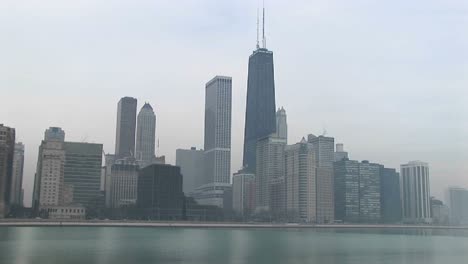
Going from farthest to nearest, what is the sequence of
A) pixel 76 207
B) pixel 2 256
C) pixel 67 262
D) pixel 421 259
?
pixel 76 207 < pixel 421 259 < pixel 2 256 < pixel 67 262

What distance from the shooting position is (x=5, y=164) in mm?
180125

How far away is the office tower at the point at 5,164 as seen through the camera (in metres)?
178

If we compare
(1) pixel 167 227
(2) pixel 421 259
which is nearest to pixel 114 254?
(2) pixel 421 259

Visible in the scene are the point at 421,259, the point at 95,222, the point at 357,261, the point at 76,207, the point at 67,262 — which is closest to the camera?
the point at 67,262

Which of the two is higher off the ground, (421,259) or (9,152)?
(9,152)

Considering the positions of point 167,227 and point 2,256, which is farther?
point 167,227

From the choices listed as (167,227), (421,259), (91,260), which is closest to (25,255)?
(91,260)

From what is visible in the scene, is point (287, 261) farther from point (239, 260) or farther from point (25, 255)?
point (25, 255)

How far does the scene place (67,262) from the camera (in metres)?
53.9

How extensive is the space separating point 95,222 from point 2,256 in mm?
125268

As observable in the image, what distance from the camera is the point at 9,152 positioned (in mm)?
188750

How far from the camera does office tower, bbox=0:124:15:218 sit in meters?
178

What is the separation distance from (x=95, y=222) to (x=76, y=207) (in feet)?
60.3

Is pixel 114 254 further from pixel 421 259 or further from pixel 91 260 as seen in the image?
pixel 421 259
